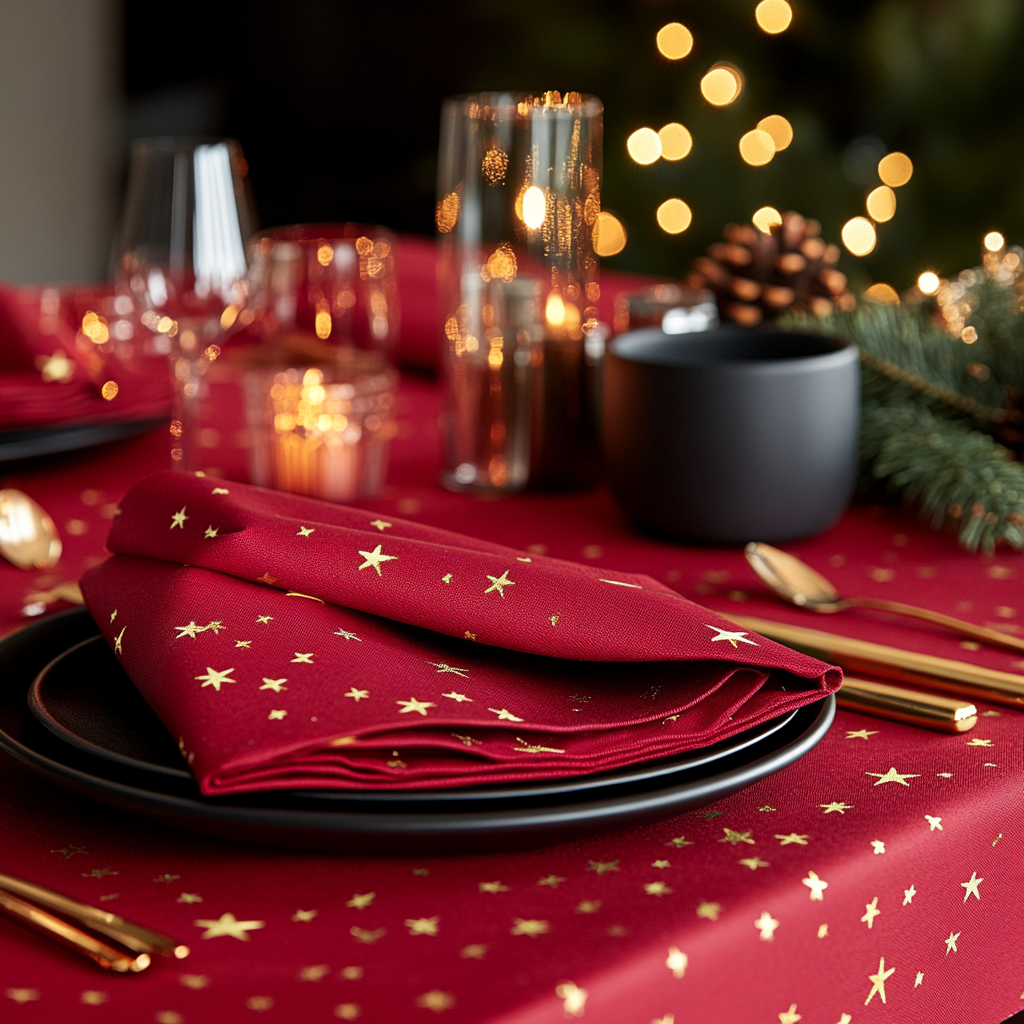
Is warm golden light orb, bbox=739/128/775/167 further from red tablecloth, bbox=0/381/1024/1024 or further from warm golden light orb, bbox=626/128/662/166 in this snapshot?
red tablecloth, bbox=0/381/1024/1024

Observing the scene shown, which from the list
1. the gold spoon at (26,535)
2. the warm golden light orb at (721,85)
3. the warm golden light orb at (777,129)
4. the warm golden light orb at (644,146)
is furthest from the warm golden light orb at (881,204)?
the gold spoon at (26,535)

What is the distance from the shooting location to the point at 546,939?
0.35m

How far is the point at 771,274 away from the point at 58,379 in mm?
578

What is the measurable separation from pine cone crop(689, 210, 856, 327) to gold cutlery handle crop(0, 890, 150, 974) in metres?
0.84

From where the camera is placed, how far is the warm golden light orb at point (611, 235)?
240 centimetres

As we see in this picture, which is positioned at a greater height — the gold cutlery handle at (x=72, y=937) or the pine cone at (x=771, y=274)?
the pine cone at (x=771, y=274)

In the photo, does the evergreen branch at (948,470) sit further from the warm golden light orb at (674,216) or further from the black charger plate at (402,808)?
the warm golden light orb at (674,216)

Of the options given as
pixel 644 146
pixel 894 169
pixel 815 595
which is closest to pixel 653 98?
pixel 644 146

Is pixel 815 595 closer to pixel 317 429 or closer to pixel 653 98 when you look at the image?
pixel 317 429

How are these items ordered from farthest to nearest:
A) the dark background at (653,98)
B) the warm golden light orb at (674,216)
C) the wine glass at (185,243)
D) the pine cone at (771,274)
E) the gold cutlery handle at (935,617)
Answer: the warm golden light orb at (674,216) → the dark background at (653,98) → the pine cone at (771,274) → the wine glass at (185,243) → the gold cutlery handle at (935,617)

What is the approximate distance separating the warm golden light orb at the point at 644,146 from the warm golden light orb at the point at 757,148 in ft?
0.69

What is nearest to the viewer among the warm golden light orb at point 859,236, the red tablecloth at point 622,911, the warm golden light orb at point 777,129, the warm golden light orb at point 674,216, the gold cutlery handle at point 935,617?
the red tablecloth at point 622,911

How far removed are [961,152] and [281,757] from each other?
1.90 m

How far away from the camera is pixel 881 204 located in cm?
209
